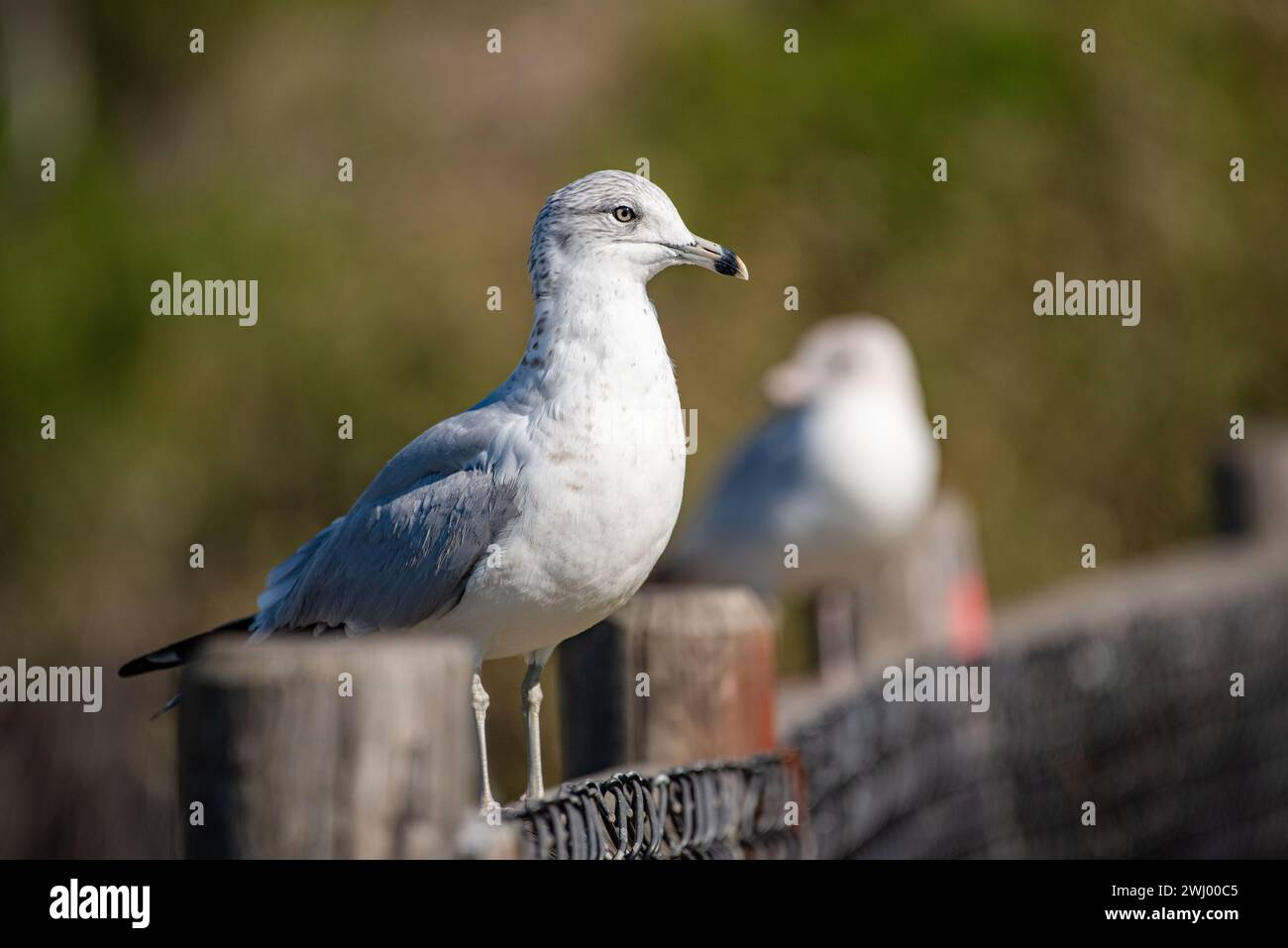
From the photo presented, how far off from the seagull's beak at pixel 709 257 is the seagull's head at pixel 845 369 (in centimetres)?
356

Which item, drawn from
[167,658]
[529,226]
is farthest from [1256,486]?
[167,658]

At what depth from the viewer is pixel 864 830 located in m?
3.24

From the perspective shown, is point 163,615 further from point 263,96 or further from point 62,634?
point 263,96

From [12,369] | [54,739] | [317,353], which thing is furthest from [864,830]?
[12,369]

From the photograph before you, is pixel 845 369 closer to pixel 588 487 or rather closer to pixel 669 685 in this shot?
pixel 669 685

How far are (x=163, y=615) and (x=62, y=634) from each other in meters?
0.38

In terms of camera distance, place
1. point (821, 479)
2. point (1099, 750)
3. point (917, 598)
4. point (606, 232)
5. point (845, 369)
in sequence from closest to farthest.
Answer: point (606, 232) < point (1099, 750) < point (917, 598) < point (821, 479) < point (845, 369)

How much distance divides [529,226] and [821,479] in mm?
2361

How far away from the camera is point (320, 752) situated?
58.2 inches

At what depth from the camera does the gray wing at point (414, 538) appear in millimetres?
2352

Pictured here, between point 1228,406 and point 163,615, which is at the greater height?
point 1228,406

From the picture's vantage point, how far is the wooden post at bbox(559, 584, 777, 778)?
279cm

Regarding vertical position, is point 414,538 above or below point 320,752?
above
